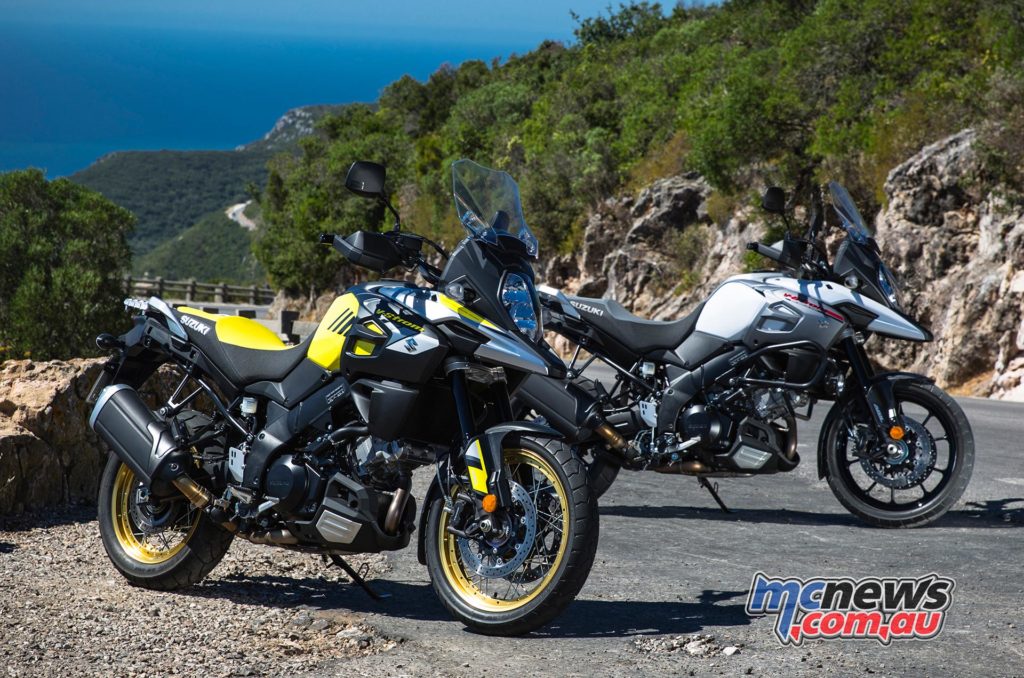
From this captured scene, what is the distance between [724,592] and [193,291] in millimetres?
51195

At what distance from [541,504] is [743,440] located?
8.08 feet

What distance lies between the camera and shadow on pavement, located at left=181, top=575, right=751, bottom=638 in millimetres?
4613

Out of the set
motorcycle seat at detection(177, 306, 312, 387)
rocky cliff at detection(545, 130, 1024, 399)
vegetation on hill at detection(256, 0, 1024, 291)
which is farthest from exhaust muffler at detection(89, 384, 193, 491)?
vegetation on hill at detection(256, 0, 1024, 291)

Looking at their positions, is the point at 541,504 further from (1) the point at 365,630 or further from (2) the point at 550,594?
(1) the point at 365,630

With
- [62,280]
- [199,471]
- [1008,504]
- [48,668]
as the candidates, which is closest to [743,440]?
[1008,504]

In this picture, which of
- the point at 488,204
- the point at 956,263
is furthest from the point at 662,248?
the point at 488,204

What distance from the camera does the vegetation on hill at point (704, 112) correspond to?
21.8m

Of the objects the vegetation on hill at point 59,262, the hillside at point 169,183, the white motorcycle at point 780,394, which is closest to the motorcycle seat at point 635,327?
the white motorcycle at point 780,394

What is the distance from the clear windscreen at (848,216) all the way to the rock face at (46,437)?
491cm

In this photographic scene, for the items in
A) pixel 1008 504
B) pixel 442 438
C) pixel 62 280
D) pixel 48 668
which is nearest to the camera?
pixel 48 668

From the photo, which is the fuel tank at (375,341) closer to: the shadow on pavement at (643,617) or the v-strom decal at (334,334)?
the v-strom decal at (334,334)

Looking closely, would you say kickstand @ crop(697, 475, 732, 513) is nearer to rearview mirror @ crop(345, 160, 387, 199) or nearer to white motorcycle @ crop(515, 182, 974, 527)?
white motorcycle @ crop(515, 182, 974, 527)

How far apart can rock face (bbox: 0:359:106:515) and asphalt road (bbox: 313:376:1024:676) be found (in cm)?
240

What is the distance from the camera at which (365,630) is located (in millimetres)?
4621
